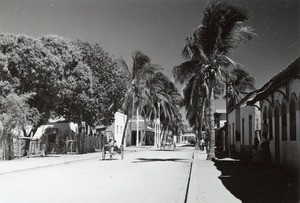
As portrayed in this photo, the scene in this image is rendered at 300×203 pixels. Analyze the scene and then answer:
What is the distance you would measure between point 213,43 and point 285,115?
7620 millimetres

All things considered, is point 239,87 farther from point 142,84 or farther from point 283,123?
point 283,123

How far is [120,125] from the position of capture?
56.9 metres

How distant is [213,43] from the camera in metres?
21.9

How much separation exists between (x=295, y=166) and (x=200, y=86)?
1467cm

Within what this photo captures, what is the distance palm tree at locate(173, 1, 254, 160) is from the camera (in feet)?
68.3

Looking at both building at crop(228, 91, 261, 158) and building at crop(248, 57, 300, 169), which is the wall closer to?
building at crop(248, 57, 300, 169)

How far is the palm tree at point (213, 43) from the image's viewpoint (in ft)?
68.3

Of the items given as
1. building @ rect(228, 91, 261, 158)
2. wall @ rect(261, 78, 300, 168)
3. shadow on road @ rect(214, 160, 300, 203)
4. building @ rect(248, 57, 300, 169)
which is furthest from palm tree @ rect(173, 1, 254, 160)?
shadow on road @ rect(214, 160, 300, 203)

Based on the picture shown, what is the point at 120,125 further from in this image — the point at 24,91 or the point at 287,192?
the point at 287,192

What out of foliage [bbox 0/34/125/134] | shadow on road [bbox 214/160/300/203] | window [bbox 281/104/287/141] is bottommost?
shadow on road [bbox 214/160/300/203]

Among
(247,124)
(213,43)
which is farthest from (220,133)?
(213,43)

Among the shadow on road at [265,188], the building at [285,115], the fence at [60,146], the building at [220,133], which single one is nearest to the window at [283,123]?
the building at [285,115]

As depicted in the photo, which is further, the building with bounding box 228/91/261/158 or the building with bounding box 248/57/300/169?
the building with bounding box 228/91/261/158

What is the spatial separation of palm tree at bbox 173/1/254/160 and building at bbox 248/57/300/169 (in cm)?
465
